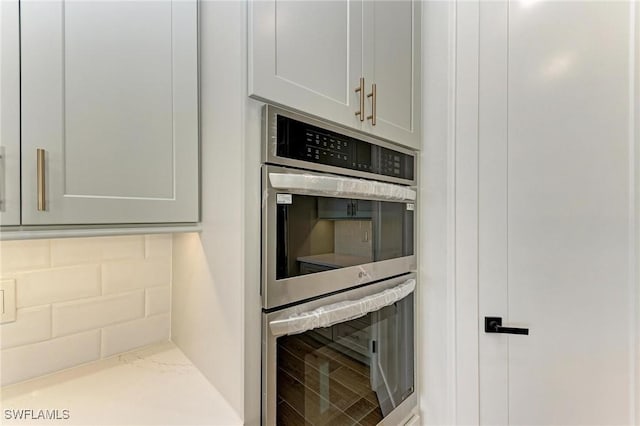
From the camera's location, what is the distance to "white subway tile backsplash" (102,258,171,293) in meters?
1.02

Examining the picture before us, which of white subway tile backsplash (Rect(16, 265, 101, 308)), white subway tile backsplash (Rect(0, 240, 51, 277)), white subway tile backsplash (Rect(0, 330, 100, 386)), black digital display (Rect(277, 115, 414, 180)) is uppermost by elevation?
black digital display (Rect(277, 115, 414, 180))

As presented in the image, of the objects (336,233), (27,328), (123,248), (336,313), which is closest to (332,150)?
(336,233)

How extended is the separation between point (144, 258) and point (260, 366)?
2.11ft

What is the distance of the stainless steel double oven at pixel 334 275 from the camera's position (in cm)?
73

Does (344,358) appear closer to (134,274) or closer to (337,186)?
(337,186)

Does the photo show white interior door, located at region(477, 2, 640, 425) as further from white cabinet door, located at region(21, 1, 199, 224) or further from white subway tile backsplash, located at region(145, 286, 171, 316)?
white subway tile backsplash, located at region(145, 286, 171, 316)

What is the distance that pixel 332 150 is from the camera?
0.87 metres

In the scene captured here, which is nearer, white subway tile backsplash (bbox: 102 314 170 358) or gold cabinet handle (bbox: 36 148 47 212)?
gold cabinet handle (bbox: 36 148 47 212)

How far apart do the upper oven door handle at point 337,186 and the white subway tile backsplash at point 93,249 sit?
2.21 feet

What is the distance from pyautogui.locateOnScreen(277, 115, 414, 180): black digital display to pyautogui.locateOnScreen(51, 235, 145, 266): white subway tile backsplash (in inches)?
27.6

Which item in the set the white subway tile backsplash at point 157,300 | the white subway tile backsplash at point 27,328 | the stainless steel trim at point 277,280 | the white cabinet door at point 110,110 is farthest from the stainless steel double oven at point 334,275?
the white subway tile backsplash at point 27,328

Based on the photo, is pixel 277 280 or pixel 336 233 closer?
pixel 277 280

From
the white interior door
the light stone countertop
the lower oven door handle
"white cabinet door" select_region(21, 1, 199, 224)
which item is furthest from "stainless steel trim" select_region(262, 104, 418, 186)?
the light stone countertop

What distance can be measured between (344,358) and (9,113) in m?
0.99
